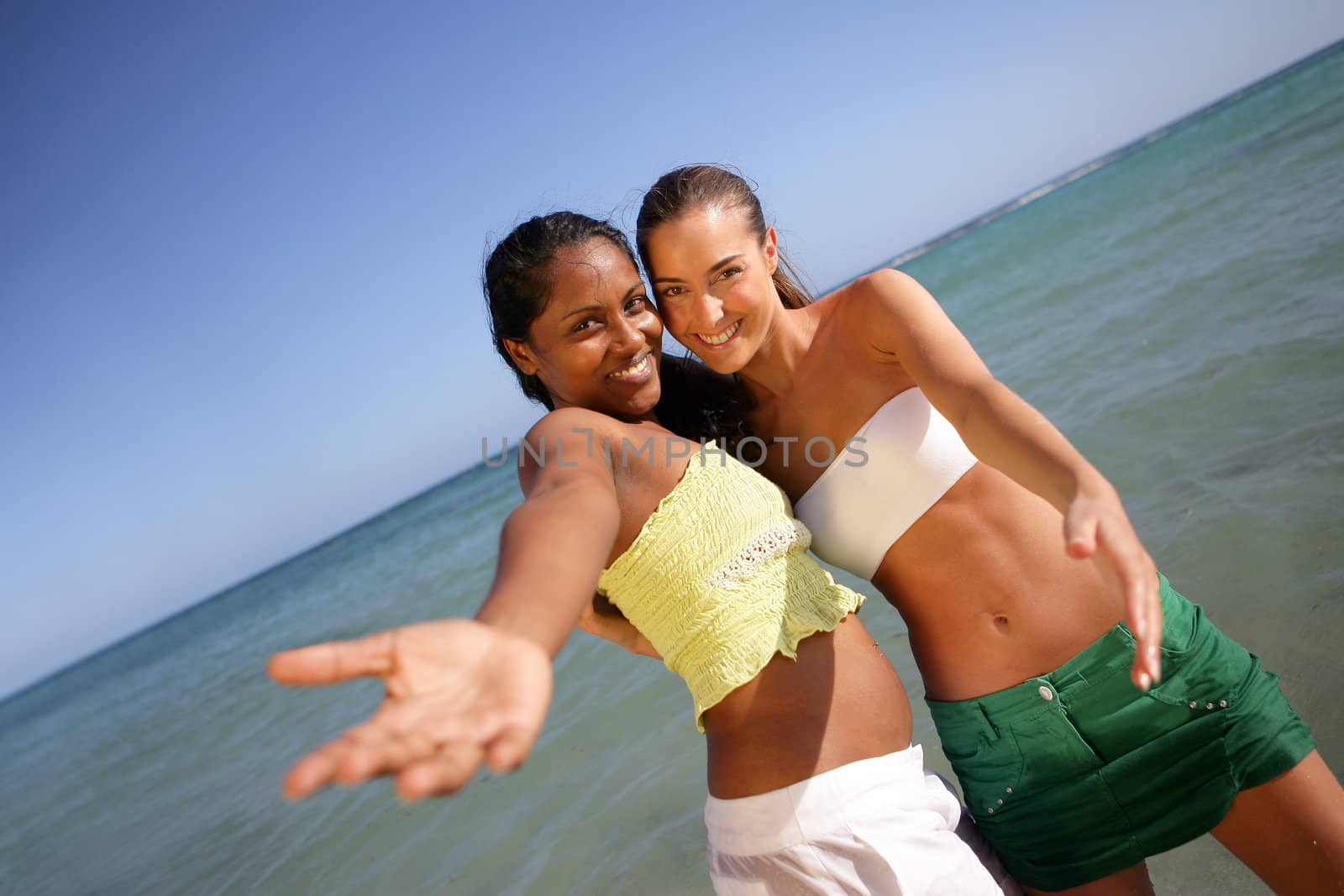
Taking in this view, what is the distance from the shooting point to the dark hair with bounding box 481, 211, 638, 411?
6.95ft

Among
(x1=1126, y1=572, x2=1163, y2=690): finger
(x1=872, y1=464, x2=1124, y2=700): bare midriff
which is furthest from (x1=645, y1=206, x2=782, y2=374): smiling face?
(x1=1126, y1=572, x2=1163, y2=690): finger

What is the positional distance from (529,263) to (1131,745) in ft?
5.90

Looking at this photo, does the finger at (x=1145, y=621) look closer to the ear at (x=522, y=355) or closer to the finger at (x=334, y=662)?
the finger at (x=334, y=662)

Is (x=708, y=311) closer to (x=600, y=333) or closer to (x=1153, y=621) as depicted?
(x=600, y=333)

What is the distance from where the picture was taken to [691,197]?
2.15m

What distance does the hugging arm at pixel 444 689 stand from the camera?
2.64ft

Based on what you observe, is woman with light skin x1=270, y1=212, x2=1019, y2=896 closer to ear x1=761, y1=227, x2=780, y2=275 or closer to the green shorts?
the green shorts

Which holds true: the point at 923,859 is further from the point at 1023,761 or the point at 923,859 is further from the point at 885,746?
the point at 1023,761

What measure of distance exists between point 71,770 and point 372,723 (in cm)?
1385

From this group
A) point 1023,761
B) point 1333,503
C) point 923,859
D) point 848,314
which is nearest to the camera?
point 923,859

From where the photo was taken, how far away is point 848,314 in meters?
2.15

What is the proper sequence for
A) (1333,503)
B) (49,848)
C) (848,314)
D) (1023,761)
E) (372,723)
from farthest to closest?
(49,848) < (1333,503) < (848,314) < (1023,761) < (372,723)

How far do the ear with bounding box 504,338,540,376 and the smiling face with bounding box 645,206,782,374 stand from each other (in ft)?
1.25

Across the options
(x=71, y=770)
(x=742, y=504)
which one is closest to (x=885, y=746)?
(x=742, y=504)
